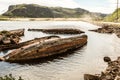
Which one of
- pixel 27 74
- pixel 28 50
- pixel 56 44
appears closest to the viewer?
pixel 27 74

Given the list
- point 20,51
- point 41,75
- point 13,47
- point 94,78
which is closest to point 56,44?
point 20,51

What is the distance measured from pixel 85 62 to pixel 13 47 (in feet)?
68.3

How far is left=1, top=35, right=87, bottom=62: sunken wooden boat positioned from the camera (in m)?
42.6

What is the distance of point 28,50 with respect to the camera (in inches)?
1725

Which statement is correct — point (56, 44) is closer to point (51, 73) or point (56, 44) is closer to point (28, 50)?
point (28, 50)

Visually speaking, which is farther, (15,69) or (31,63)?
(31,63)

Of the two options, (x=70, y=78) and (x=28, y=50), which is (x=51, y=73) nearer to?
(x=70, y=78)

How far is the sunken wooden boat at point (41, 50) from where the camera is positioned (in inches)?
1678

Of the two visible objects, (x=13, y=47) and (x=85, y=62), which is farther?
(x=13, y=47)

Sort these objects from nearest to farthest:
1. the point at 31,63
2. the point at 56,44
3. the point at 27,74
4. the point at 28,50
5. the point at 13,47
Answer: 1. the point at 27,74
2. the point at 31,63
3. the point at 28,50
4. the point at 56,44
5. the point at 13,47

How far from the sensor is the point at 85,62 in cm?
4222

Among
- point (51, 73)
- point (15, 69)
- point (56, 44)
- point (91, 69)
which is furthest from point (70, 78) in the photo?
point (56, 44)

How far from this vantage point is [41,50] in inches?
1794

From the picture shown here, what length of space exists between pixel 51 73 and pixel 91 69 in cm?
652
